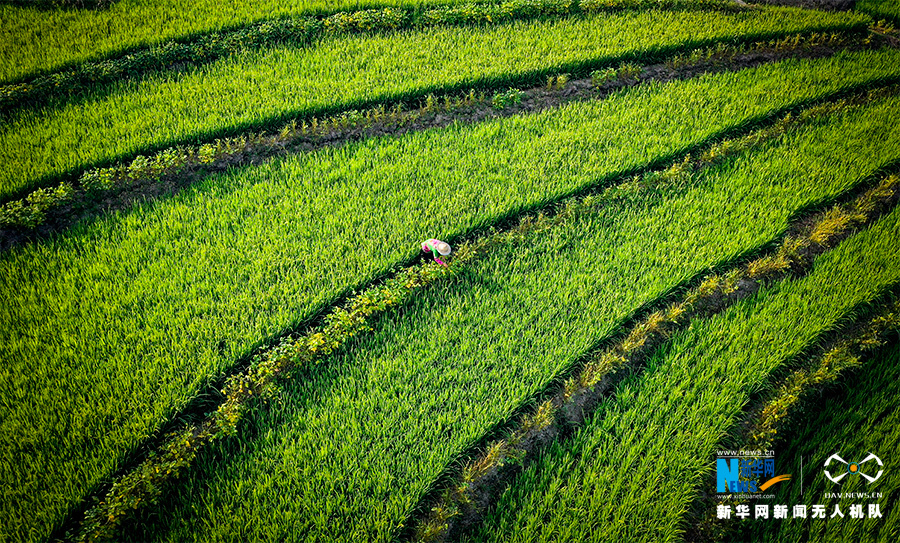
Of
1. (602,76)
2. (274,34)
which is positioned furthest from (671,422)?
(274,34)

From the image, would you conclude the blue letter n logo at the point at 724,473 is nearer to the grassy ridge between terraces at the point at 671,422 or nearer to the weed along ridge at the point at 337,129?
the grassy ridge between terraces at the point at 671,422

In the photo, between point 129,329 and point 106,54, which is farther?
point 106,54

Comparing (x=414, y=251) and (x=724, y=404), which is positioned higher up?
(x=414, y=251)

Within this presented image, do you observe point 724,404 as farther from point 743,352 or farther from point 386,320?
point 386,320

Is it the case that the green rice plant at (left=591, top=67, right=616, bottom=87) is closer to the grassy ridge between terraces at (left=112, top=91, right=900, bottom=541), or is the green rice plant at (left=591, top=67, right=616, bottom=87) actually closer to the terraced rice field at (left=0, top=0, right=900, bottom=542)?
the terraced rice field at (left=0, top=0, right=900, bottom=542)

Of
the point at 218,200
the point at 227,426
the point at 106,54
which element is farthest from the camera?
the point at 106,54

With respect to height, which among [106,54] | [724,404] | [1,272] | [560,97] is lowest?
[724,404]

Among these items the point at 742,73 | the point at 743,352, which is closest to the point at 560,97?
the point at 742,73
